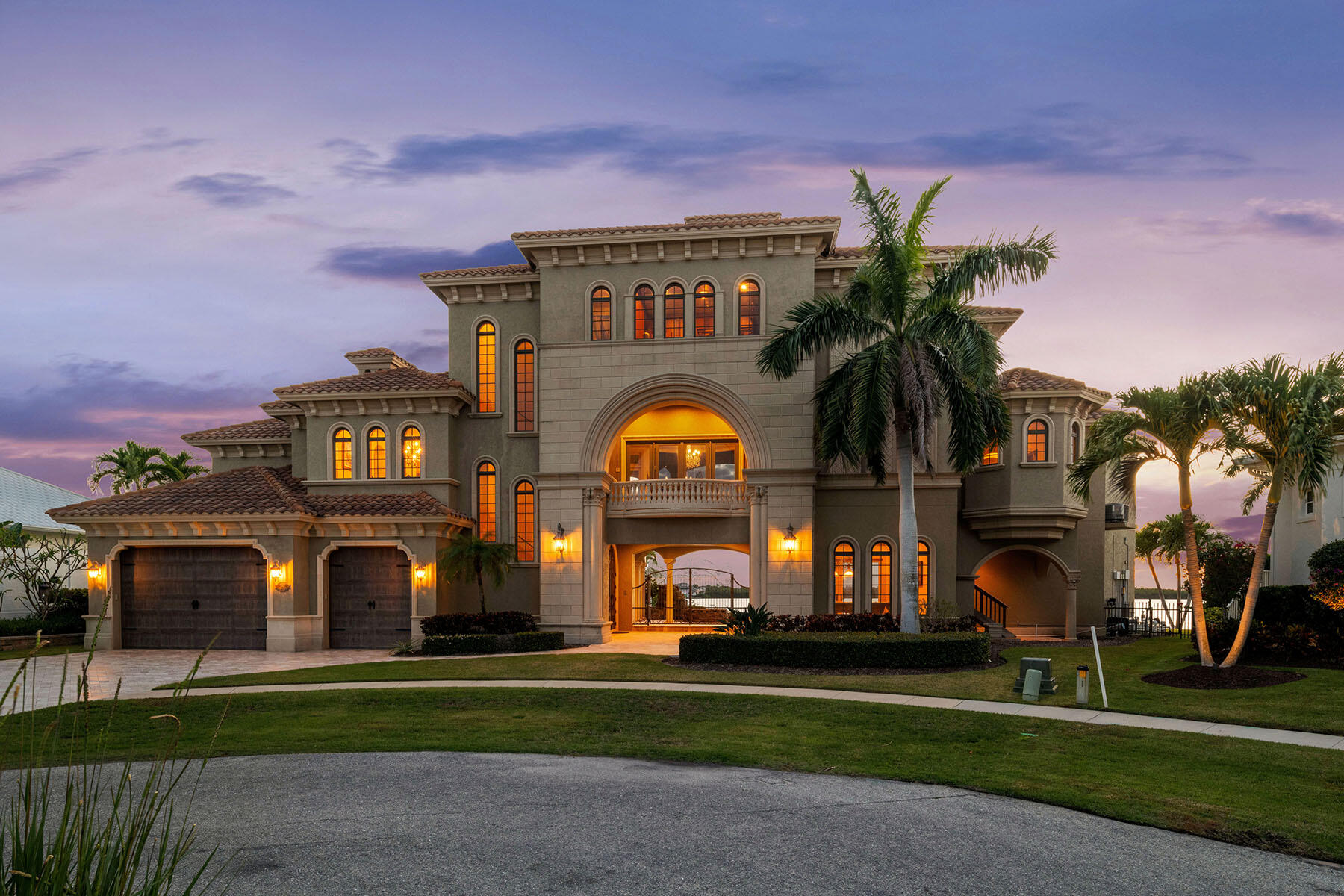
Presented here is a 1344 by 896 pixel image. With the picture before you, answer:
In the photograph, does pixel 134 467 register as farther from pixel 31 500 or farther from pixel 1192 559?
pixel 1192 559

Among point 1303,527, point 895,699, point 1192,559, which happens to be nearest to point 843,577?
point 1192,559

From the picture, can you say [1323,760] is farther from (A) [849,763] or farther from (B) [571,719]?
(B) [571,719]

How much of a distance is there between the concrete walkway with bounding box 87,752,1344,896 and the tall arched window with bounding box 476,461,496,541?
1991 centimetres

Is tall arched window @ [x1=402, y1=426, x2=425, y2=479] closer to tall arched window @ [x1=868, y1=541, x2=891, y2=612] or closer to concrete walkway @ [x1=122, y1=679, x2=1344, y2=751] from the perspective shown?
concrete walkway @ [x1=122, y1=679, x2=1344, y2=751]

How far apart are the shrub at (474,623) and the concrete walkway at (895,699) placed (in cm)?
697

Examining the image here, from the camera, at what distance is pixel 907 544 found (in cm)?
2303

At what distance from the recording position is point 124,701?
16.8 meters

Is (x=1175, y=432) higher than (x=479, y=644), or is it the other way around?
(x=1175, y=432)

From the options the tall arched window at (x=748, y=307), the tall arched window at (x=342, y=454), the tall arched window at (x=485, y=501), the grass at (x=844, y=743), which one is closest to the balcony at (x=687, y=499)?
the tall arched window at (x=485, y=501)

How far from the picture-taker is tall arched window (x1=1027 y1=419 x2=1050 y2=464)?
98.6 ft

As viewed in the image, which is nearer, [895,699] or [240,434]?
[895,699]

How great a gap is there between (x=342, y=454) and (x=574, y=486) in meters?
8.38

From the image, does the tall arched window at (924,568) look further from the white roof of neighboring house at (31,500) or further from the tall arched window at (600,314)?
the white roof of neighboring house at (31,500)

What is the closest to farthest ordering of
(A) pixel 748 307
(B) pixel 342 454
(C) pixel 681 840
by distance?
1. (C) pixel 681 840
2. (A) pixel 748 307
3. (B) pixel 342 454
